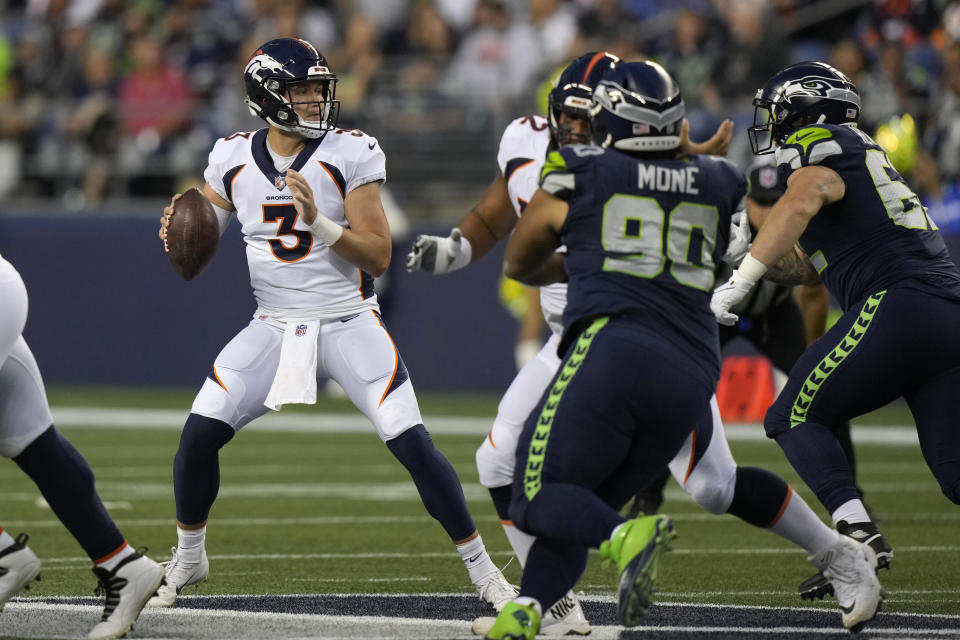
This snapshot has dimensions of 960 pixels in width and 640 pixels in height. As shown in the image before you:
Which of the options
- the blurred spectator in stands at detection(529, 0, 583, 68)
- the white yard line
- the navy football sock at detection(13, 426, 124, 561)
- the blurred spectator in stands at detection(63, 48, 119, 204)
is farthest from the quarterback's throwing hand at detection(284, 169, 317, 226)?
the blurred spectator in stands at detection(63, 48, 119, 204)

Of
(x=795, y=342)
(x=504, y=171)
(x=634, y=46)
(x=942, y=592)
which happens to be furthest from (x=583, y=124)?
(x=634, y=46)

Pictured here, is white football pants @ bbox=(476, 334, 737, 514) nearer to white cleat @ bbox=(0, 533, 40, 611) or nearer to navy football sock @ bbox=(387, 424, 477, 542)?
navy football sock @ bbox=(387, 424, 477, 542)

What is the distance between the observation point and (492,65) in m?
14.2

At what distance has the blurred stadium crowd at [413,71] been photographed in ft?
42.8

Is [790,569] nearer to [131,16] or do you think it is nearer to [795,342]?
[795,342]

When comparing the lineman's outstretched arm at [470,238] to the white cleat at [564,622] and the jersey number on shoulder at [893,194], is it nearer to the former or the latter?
the white cleat at [564,622]

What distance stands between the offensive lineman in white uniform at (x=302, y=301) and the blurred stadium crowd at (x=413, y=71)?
7469mm

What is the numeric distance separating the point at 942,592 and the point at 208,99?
34.3 feet

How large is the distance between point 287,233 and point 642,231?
1.54 meters

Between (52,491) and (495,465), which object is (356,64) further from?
(52,491)

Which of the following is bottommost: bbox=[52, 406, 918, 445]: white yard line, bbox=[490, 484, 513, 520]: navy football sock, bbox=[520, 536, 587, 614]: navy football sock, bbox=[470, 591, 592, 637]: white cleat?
bbox=[52, 406, 918, 445]: white yard line

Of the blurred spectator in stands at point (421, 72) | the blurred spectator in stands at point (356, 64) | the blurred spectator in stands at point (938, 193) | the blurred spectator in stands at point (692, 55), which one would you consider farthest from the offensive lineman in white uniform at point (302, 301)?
the blurred spectator in stands at point (421, 72)

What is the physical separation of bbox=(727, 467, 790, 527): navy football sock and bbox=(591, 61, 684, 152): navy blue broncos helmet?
1040 mm

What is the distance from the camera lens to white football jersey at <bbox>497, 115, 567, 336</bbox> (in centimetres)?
523
